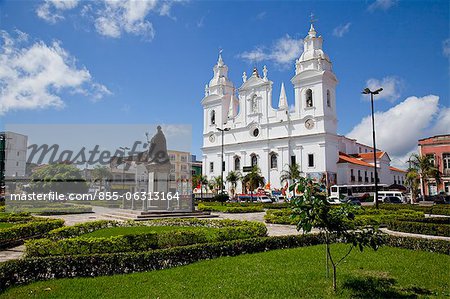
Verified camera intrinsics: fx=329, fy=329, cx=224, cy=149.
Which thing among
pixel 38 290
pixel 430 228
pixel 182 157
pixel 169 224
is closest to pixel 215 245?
pixel 38 290

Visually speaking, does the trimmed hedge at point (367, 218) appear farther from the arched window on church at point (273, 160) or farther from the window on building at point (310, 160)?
the arched window on church at point (273, 160)

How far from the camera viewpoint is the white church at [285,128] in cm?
4684

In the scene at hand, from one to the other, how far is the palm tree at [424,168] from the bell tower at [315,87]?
438 inches

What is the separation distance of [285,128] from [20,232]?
139ft

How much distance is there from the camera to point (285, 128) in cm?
5025

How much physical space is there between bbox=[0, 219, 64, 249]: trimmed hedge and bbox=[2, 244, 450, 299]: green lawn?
5285mm

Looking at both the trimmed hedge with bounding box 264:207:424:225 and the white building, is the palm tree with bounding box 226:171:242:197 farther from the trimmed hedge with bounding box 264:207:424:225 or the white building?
the white building

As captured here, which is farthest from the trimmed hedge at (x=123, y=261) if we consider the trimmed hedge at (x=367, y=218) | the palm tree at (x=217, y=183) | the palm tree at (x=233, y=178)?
the palm tree at (x=217, y=183)

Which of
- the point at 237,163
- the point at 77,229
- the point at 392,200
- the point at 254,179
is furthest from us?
the point at 237,163

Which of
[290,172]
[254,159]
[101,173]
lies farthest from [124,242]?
[101,173]

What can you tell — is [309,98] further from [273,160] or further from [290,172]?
[290,172]

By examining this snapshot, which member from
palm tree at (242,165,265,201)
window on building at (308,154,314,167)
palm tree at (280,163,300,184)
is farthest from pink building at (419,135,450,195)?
palm tree at (242,165,265,201)

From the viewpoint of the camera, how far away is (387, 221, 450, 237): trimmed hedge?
13.0 metres

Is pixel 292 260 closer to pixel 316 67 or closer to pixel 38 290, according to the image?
pixel 38 290
